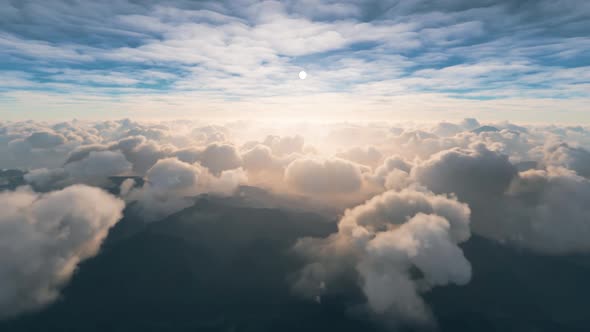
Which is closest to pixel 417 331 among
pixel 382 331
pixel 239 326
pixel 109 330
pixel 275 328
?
pixel 382 331

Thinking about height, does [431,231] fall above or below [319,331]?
above

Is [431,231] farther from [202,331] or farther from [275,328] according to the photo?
[202,331]

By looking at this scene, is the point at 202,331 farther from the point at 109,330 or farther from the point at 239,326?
the point at 109,330

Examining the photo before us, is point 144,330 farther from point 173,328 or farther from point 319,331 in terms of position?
point 319,331

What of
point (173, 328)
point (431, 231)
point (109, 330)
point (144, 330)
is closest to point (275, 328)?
point (173, 328)

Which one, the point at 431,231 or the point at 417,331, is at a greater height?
the point at 431,231

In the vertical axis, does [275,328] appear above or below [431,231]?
below

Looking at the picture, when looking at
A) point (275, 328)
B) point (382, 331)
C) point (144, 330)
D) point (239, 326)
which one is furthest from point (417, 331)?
point (144, 330)
